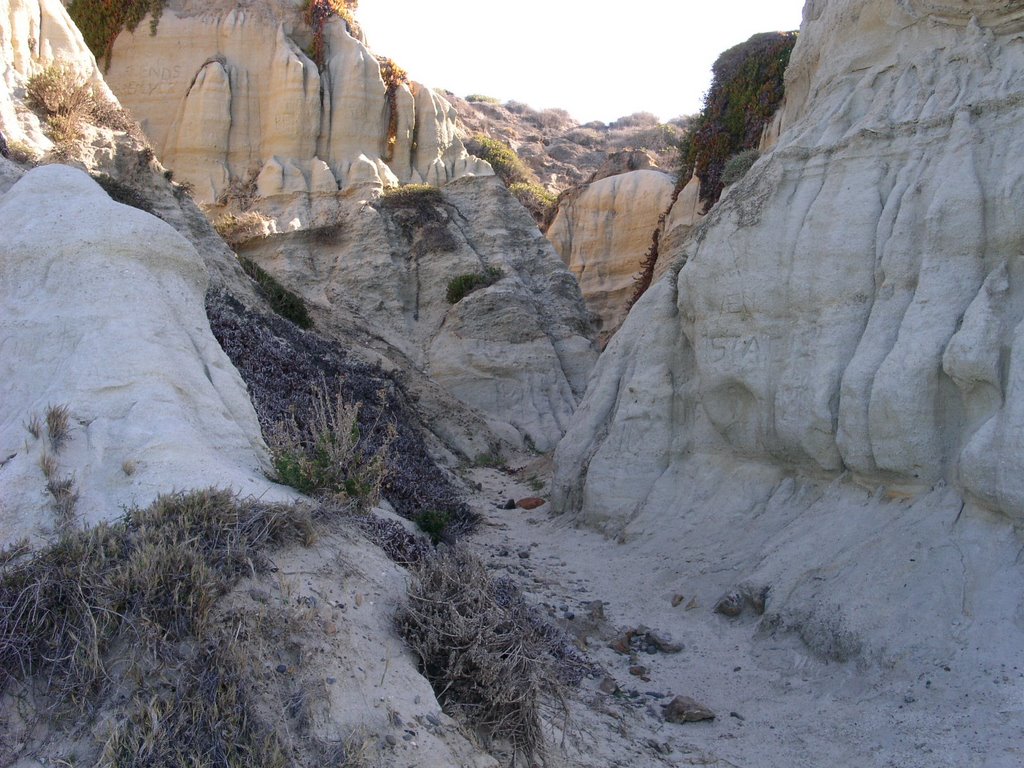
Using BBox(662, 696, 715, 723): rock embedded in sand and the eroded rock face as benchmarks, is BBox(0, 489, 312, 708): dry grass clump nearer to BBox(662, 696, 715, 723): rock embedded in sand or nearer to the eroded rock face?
BBox(662, 696, 715, 723): rock embedded in sand

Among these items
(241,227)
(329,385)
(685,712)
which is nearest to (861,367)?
(685,712)

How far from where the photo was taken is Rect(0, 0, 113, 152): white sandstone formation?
13555 millimetres

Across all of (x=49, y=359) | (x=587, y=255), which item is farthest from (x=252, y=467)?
(x=587, y=255)

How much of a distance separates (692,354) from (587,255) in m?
19.9

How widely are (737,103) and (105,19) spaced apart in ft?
56.5

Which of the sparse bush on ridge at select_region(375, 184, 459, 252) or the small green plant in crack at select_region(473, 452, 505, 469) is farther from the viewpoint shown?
the sparse bush on ridge at select_region(375, 184, 459, 252)

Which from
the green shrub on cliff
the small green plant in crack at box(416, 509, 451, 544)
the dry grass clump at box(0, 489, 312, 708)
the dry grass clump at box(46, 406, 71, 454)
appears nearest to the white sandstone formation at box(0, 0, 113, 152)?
the dry grass clump at box(46, 406, 71, 454)

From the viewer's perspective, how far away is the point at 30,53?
591 inches

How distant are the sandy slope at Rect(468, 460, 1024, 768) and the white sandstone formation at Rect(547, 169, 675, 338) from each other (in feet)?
67.6

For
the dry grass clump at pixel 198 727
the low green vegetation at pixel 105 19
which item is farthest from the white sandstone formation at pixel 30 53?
the dry grass clump at pixel 198 727

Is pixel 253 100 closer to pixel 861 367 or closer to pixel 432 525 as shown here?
pixel 432 525

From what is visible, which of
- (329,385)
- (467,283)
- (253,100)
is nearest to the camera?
(329,385)

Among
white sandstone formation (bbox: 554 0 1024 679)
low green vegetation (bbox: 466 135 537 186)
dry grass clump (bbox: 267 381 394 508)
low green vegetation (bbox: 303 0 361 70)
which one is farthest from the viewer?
low green vegetation (bbox: 466 135 537 186)

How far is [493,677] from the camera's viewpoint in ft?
17.1
